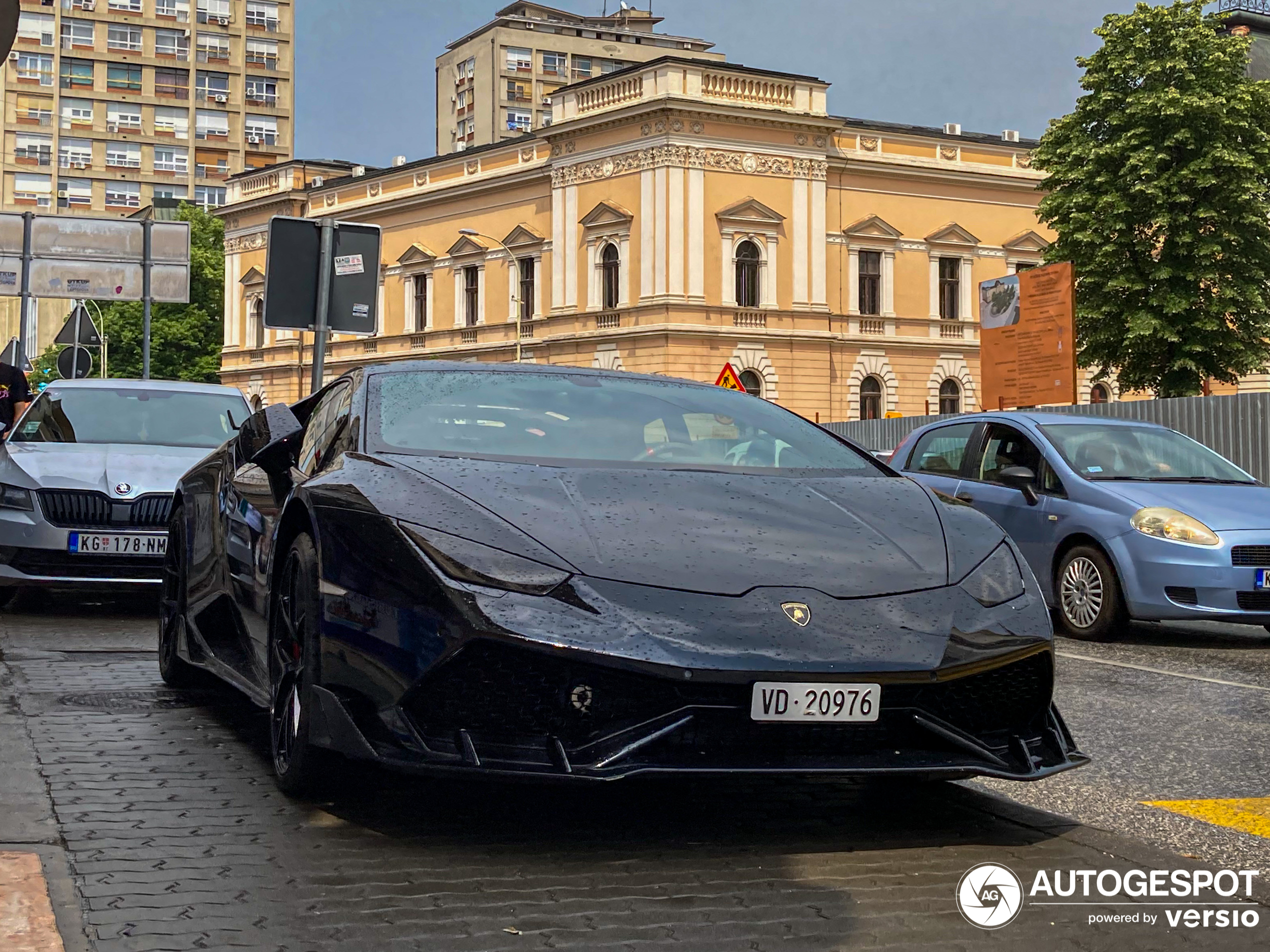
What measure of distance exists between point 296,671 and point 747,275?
163 ft

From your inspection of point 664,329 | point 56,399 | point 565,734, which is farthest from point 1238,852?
point 664,329

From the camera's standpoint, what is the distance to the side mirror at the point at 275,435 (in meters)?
5.54

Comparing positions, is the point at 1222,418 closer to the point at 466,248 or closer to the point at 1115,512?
the point at 1115,512

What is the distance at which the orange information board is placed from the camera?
25.8 metres

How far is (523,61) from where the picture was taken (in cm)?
10144

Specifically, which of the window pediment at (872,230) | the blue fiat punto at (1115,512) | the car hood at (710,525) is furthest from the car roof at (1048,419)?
the window pediment at (872,230)

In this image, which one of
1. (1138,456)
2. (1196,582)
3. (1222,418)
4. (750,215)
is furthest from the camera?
(750,215)

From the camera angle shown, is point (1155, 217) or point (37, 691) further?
point (1155, 217)

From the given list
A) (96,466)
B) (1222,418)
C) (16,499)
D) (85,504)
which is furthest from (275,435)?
(1222,418)

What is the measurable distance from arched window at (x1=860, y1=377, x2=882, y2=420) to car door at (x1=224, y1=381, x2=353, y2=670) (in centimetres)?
5021

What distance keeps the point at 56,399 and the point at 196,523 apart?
5381mm

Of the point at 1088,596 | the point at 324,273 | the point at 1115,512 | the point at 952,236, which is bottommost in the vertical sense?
the point at 1088,596

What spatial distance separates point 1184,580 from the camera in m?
10.1

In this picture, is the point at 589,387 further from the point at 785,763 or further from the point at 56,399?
the point at 56,399
